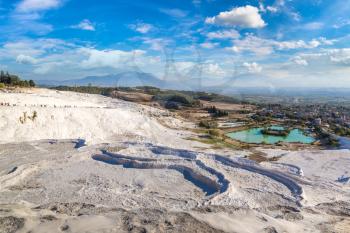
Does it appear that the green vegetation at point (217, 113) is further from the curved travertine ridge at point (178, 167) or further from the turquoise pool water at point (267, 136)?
the curved travertine ridge at point (178, 167)

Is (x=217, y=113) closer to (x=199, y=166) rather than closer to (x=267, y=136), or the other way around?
(x=267, y=136)

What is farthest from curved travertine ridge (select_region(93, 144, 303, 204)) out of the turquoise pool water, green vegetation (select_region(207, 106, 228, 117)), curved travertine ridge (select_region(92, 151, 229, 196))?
green vegetation (select_region(207, 106, 228, 117))

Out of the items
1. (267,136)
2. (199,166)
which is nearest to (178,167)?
(199,166)

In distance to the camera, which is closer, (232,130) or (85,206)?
(85,206)

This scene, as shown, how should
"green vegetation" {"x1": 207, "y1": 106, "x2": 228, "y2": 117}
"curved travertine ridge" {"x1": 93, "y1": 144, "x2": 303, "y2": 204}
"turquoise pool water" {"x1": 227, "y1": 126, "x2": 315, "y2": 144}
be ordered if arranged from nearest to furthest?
"curved travertine ridge" {"x1": 93, "y1": 144, "x2": 303, "y2": 204}, "turquoise pool water" {"x1": 227, "y1": 126, "x2": 315, "y2": 144}, "green vegetation" {"x1": 207, "y1": 106, "x2": 228, "y2": 117}

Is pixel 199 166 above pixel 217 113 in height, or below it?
above

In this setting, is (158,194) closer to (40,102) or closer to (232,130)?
(40,102)

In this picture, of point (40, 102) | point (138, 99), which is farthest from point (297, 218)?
point (138, 99)

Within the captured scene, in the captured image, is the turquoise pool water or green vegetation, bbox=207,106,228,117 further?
green vegetation, bbox=207,106,228,117

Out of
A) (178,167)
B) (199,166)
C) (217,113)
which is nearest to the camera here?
(178,167)

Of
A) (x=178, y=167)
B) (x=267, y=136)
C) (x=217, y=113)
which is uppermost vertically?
(x=178, y=167)

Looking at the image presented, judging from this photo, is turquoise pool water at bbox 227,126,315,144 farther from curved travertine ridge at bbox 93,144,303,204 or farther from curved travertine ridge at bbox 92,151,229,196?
curved travertine ridge at bbox 92,151,229,196
